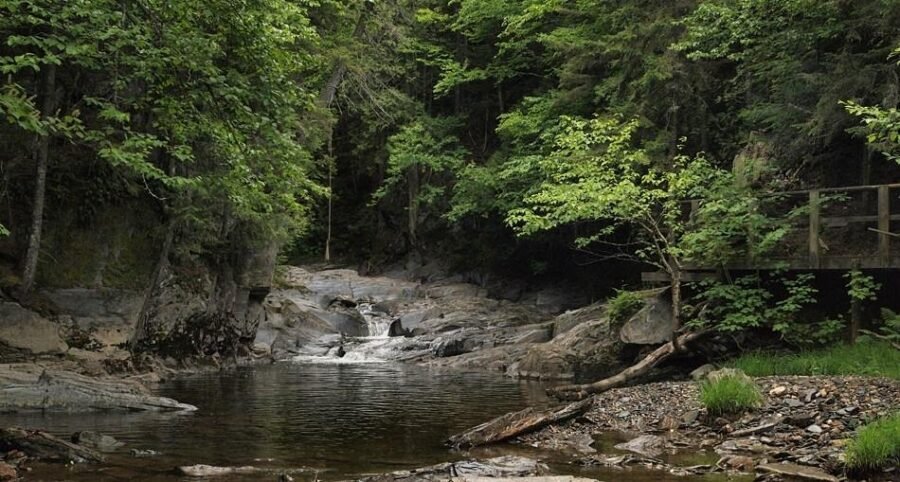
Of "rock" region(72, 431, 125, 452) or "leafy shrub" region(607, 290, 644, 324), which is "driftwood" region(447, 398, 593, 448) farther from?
"leafy shrub" region(607, 290, 644, 324)

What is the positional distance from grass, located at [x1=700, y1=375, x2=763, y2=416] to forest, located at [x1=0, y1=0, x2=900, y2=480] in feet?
0.38

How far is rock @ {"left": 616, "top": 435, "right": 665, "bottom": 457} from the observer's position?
31.8 feet

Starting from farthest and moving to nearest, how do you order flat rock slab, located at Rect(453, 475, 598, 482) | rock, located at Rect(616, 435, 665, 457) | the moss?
the moss < rock, located at Rect(616, 435, 665, 457) < flat rock slab, located at Rect(453, 475, 598, 482)

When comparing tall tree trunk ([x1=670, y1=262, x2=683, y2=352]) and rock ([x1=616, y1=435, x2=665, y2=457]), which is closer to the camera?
A: rock ([x1=616, y1=435, x2=665, y2=457])

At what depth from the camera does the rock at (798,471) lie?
7875 millimetres

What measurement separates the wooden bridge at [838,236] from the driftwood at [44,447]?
12.1 m

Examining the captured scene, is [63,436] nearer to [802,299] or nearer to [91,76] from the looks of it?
[91,76]

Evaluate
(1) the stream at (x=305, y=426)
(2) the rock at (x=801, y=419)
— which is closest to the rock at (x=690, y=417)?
(2) the rock at (x=801, y=419)

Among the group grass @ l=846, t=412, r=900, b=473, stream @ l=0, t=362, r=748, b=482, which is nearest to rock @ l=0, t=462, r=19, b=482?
stream @ l=0, t=362, r=748, b=482

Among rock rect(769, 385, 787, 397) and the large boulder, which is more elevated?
rock rect(769, 385, 787, 397)

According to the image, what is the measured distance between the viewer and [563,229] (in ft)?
107

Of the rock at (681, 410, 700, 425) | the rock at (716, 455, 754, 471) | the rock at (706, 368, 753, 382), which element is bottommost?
the rock at (716, 455, 754, 471)

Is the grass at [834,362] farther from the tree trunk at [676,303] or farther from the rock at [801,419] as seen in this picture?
the rock at [801,419]

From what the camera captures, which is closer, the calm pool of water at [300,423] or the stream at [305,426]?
the stream at [305,426]
